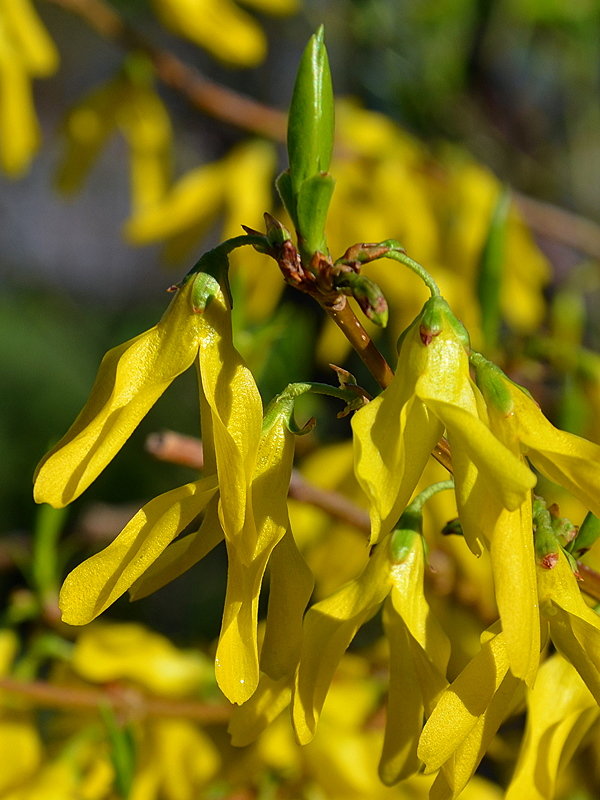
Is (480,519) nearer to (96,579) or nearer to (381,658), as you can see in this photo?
(96,579)

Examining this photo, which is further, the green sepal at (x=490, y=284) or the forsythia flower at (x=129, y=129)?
the forsythia flower at (x=129, y=129)

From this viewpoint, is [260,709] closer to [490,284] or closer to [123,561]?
[123,561]

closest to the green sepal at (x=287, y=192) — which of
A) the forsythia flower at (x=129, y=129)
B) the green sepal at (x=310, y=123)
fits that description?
the green sepal at (x=310, y=123)

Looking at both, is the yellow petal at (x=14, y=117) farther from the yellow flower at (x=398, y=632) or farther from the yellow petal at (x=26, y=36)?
the yellow flower at (x=398, y=632)

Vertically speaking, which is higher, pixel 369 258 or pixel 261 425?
pixel 369 258

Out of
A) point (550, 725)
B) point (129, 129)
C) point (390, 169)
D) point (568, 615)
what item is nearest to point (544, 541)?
point (568, 615)

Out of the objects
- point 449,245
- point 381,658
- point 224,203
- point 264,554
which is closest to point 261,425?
point 264,554

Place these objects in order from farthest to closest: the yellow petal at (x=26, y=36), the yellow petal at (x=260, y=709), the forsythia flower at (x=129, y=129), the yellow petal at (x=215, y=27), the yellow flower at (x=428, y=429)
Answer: the forsythia flower at (x=129, y=129) → the yellow petal at (x=215, y=27) → the yellow petal at (x=26, y=36) → the yellow petal at (x=260, y=709) → the yellow flower at (x=428, y=429)
